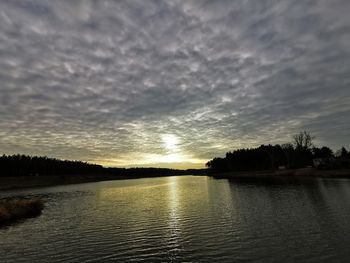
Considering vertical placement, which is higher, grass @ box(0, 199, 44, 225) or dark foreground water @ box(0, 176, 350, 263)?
grass @ box(0, 199, 44, 225)

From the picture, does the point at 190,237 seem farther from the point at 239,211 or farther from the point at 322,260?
the point at 239,211

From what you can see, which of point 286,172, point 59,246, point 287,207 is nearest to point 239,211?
point 287,207

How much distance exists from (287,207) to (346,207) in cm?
850

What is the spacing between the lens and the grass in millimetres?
51263

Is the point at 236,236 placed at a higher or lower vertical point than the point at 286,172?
lower

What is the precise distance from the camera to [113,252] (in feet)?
92.4

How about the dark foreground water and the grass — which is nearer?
the dark foreground water

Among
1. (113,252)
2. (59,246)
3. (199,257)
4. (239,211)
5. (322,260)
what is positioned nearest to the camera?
(322,260)

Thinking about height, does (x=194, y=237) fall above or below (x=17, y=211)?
below

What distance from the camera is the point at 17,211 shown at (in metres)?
56.1

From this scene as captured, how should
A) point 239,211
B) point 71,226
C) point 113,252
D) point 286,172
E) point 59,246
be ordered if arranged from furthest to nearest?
point 286,172, point 239,211, point 71,226, point 59,246, point 113,252

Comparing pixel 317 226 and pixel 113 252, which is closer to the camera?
pixel 113 252

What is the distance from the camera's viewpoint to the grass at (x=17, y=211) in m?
51.3

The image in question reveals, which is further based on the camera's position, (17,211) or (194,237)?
(17,211)
